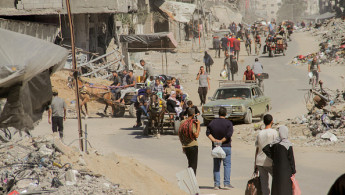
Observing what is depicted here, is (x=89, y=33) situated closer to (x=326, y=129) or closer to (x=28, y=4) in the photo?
(x=28, y=4)

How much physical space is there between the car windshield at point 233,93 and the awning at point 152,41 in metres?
8.87

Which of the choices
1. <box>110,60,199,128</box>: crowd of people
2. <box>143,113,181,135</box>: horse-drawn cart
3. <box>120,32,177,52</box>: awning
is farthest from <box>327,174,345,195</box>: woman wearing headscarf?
<box>120,32,177,52</box>: awning

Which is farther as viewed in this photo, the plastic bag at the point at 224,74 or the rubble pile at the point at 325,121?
the plastic bag at the point at 224,74

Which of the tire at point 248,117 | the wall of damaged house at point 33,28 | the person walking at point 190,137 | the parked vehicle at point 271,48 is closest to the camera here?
the person walking at point 190,137

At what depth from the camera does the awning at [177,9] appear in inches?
2025

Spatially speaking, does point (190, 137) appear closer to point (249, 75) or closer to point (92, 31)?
point (249, 75)

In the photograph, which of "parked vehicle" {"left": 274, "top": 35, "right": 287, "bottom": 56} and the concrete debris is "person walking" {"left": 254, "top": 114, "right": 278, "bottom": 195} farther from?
"parked vehicle" {"left": 274, "top": 35, "right": 287, "bottom": 56}

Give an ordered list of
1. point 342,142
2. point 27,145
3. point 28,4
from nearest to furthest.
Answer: point 27,145
point 342,142
point 28,4

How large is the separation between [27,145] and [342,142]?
366 inches

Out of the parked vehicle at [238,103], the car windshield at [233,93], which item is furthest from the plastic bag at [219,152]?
the car windshield at [233,93]

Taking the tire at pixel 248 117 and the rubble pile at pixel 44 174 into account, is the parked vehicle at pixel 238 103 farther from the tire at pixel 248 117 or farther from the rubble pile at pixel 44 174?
the rubble pile at pixel 44 174

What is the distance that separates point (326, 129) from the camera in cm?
1831

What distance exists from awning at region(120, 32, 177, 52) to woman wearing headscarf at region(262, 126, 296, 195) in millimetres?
21683

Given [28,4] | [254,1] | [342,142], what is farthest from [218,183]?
[254,1]
